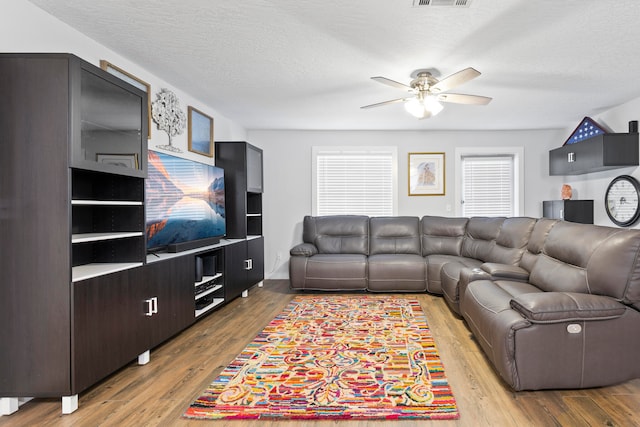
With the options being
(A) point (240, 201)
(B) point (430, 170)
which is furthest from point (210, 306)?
(B) point (430, 170)

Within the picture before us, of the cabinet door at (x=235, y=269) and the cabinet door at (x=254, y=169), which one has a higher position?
the cabinet door at (x=254, y=169)

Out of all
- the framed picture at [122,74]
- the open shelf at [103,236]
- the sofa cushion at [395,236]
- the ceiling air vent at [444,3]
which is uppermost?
the ceiling air vent at [444,3]

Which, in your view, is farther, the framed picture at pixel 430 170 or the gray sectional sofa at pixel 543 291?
the framed picture at pixel 430 170

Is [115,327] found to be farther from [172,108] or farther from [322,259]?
[322,259]

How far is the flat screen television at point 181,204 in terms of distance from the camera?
3.14m

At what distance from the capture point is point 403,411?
2006 mm

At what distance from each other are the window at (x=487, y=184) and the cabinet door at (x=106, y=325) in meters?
4.95

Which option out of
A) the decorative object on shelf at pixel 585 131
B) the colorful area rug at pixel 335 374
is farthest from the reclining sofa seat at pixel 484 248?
the decorative object on shelf at pixel 585 131

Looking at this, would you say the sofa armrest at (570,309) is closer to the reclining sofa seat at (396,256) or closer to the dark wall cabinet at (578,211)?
the reclining sofa seat at (396,256)

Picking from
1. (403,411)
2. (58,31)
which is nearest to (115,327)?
(403,411)

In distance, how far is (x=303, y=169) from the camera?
19.6 ft

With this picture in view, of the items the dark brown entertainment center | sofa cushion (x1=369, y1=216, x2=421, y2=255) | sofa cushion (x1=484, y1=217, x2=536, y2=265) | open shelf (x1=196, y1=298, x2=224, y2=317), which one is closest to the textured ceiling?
the dark brown entertainment center

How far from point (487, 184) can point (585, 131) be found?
1476 mm

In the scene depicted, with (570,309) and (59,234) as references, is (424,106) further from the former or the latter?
(59,234)
